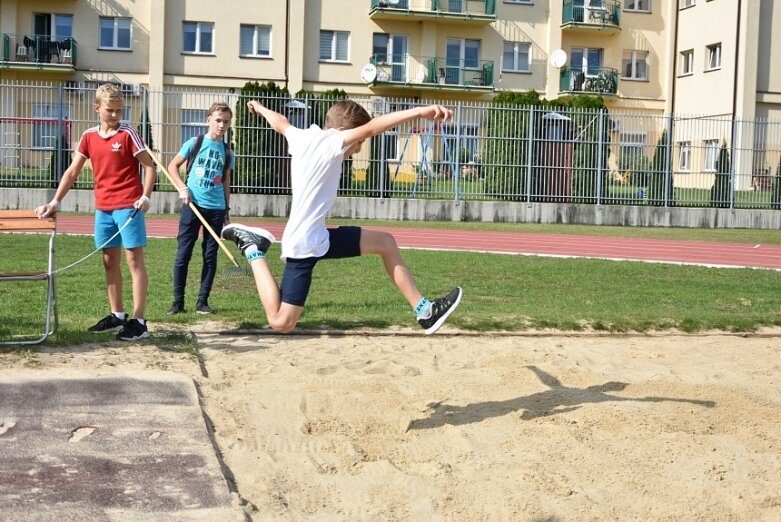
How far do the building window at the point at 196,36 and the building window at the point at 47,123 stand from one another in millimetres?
20444

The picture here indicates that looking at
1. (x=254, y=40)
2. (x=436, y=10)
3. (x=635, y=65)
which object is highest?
(x=436, y=10)

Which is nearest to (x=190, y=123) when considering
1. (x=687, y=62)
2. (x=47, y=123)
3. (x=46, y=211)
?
(x=47, y=123)

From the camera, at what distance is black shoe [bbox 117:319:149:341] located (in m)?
7.93

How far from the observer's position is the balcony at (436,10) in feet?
143

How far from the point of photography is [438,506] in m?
5.11

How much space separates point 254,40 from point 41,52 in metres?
8.70

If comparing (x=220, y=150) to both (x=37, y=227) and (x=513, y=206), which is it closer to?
(x=37, y=227)

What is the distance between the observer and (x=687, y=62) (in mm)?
47625

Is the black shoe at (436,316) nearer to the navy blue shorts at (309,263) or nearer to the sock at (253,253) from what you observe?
the navy blue shorts at (309,263)

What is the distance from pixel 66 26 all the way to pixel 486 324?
37671 millimetres

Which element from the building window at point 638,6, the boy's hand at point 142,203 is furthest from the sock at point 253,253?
the building window at point 638,6

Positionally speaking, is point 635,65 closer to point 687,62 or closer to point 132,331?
point 687,62

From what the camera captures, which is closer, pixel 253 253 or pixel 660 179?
pixel 253 253

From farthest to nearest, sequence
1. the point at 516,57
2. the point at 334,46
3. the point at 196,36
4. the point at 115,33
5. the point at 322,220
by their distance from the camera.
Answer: the point at 516,57, the point at 334,46, the point at 196,36, the point at 115,33, the point at 322,220
